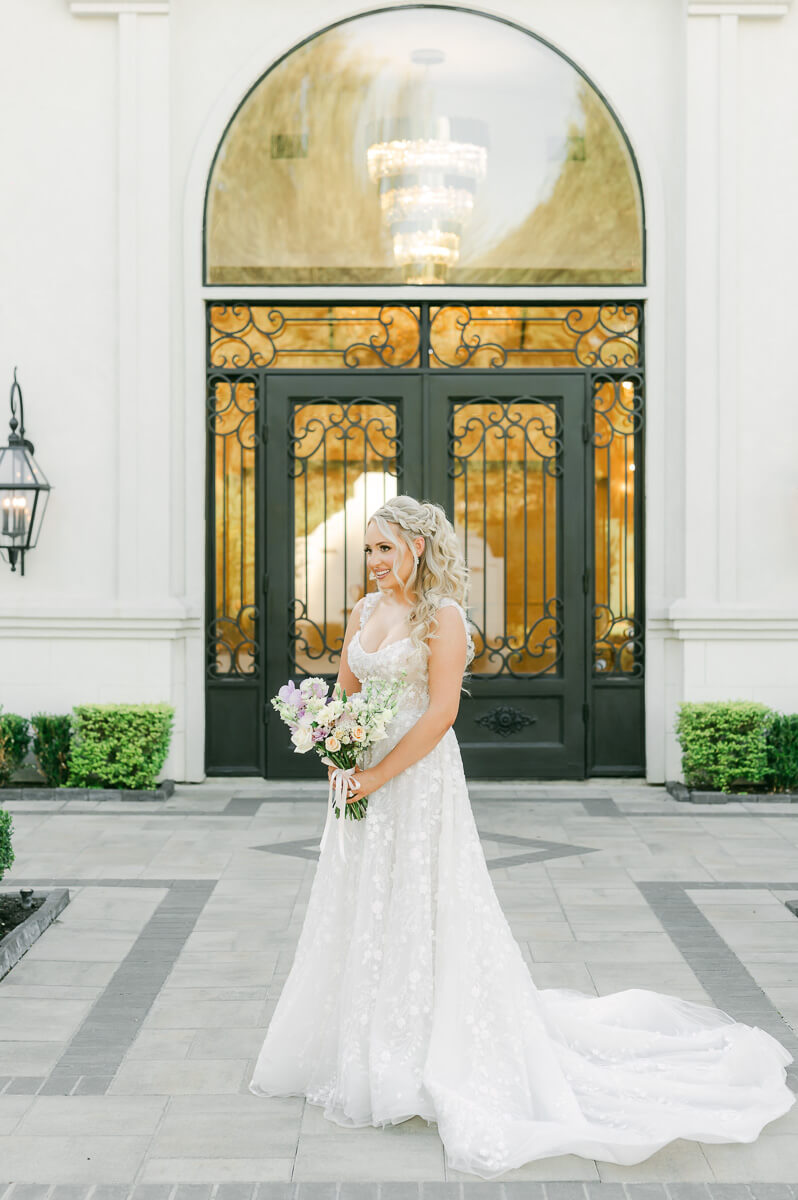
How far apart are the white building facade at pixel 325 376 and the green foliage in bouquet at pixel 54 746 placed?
418 millimetres

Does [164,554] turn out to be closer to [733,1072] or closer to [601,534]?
[601,534]

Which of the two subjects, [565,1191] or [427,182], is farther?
[427,182]

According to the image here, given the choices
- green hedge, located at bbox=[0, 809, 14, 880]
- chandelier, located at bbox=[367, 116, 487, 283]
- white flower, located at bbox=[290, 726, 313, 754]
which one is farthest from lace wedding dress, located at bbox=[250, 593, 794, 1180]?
chandelier, located at bbox=[367, 116, 487, 283]

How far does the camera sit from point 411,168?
32.7 ft

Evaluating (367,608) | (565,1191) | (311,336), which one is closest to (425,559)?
(367,608)

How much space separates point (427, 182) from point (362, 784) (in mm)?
7216

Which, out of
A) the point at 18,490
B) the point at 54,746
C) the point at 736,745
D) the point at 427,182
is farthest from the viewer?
the point at 427,182

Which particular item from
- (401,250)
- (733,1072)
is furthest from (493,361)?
(733,1072)

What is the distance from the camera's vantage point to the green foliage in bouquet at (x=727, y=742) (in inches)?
358

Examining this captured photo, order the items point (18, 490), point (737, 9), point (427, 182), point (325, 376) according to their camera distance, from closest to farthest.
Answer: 1. point (18, 490)
2. point (737, 9)
3. point (325, 376)
4. point (427, 182)

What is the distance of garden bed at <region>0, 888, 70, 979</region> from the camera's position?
17.4 ft

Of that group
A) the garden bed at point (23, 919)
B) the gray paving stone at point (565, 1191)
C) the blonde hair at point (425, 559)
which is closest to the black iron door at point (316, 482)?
the garden bed at point (23, 919)

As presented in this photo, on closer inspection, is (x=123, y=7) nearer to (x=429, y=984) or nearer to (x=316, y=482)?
(x=316, y=482)

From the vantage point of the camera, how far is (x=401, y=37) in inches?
391
